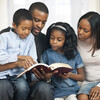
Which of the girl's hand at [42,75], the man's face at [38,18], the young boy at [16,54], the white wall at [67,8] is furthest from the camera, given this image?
the white wall at [67,8]

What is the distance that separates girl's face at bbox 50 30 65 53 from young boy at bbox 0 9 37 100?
173 millimetres

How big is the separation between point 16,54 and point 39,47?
340 millimetres

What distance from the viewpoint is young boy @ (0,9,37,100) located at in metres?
1.64

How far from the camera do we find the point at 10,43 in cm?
176

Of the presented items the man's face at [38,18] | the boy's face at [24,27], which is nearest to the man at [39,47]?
the man's face at [38,18]

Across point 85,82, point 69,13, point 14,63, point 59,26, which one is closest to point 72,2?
point 69,13

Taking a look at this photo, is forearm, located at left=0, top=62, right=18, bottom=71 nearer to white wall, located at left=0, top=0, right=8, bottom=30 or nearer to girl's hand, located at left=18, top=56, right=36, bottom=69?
girl's hand, located at left=18, top=56, right=36, bottom=69

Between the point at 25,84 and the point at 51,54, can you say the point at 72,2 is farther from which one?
the point at 25,84

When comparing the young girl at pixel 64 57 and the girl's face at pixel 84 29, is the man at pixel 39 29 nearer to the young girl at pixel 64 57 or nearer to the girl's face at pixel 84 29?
the young girl at pixel 64 57

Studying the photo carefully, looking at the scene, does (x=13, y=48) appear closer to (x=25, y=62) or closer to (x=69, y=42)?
(x=25, y=62)

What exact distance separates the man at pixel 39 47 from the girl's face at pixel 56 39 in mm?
191

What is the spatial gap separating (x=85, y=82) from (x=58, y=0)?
4.99 feet

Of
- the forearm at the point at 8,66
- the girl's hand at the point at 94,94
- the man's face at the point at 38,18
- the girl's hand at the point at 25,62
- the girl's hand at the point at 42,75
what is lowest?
the girl's hand at the point at 94,94

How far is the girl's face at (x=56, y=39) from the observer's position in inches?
73.5
